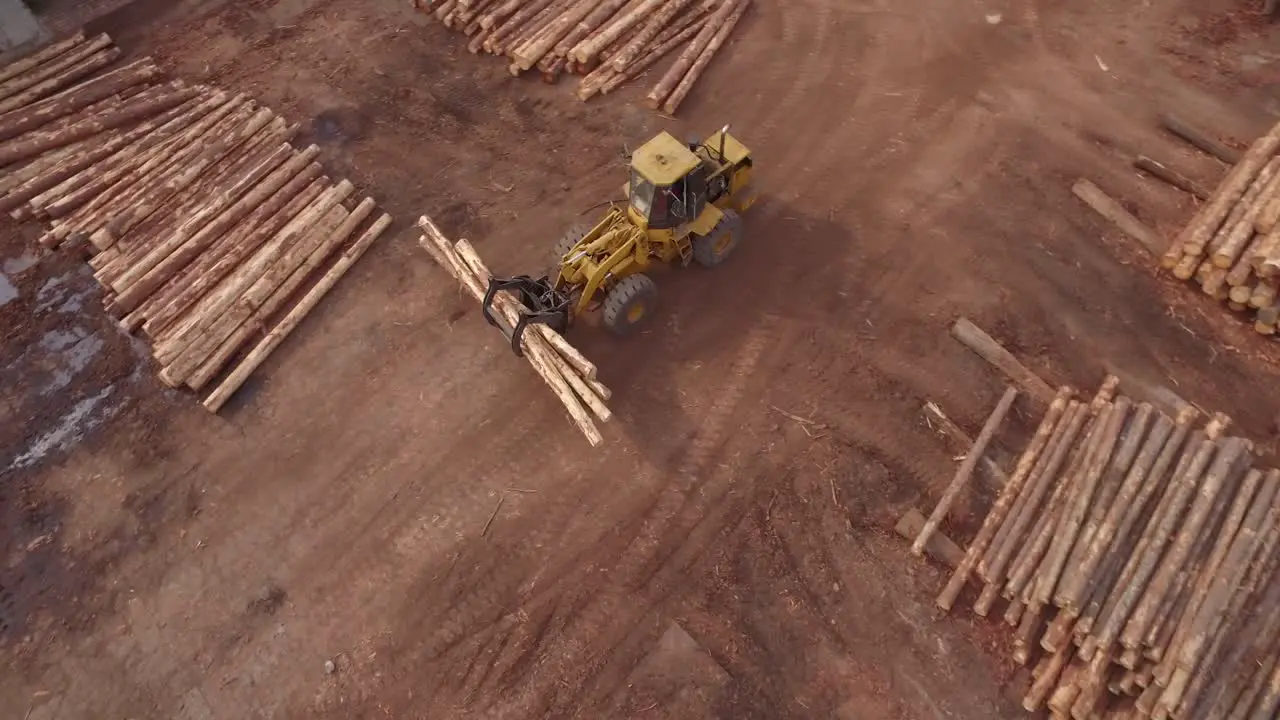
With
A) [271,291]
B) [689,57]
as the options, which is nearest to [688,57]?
[689,57]

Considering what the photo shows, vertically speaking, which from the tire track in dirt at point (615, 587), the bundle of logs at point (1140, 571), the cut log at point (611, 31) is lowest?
the bundle of logs at point (1140, 571)

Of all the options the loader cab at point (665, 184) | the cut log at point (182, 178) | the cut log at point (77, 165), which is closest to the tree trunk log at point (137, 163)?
the cut log at point (77, 165)

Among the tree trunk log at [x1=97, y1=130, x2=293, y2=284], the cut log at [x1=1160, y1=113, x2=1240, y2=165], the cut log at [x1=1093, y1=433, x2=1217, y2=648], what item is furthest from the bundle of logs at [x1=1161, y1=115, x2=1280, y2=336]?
the tree trunk log at [x1=97, y1=130, x2=293, y2=284]

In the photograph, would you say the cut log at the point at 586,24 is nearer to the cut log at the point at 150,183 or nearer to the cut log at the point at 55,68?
the cut log at the point at 150,183

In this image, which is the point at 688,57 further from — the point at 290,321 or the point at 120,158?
the point at 120,158

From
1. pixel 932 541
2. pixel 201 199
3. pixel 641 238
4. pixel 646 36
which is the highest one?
pixel 201 199

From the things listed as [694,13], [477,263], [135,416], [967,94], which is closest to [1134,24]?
[967,94]

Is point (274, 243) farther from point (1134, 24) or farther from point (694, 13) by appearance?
point (1134, 24)

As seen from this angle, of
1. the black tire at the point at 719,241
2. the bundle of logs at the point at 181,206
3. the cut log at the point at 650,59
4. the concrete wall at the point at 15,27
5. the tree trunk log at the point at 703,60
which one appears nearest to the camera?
the black tire at the point at 719,241
